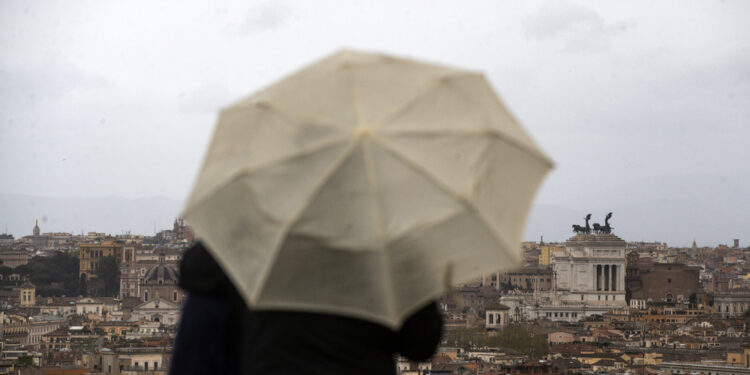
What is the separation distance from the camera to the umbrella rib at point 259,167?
173 centimetres

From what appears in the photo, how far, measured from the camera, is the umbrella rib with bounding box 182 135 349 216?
173 cm

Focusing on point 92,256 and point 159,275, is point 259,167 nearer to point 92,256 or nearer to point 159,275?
point 159,275

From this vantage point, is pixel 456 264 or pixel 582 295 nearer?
pixel 456 264

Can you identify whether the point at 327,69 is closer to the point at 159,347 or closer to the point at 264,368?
the point at 264,368

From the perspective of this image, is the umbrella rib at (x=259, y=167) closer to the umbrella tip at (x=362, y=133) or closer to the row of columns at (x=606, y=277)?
the umbrella tip at (x=362, y=133)

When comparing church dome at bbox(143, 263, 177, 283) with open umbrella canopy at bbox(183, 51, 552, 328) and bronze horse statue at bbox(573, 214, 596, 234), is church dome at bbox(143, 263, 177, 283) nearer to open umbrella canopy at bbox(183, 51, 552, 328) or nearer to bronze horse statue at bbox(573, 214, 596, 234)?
bronze horse statue at bbox(573, 214, 596, 234)

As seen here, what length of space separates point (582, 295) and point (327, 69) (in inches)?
2055

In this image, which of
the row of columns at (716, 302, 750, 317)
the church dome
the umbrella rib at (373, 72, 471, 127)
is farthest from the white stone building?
the umbrella rib at (373, 72, 471, 127)

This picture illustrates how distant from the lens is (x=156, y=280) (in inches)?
2067

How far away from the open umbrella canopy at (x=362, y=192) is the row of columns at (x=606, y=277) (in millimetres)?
51583

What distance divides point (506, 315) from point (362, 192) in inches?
1723

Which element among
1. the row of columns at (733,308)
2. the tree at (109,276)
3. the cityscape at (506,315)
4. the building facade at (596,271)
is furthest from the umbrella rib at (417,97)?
the tree at (109,276)

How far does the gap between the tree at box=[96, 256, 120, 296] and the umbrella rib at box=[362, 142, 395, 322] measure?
60.5 meters

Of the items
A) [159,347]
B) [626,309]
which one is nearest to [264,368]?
[159,347]
